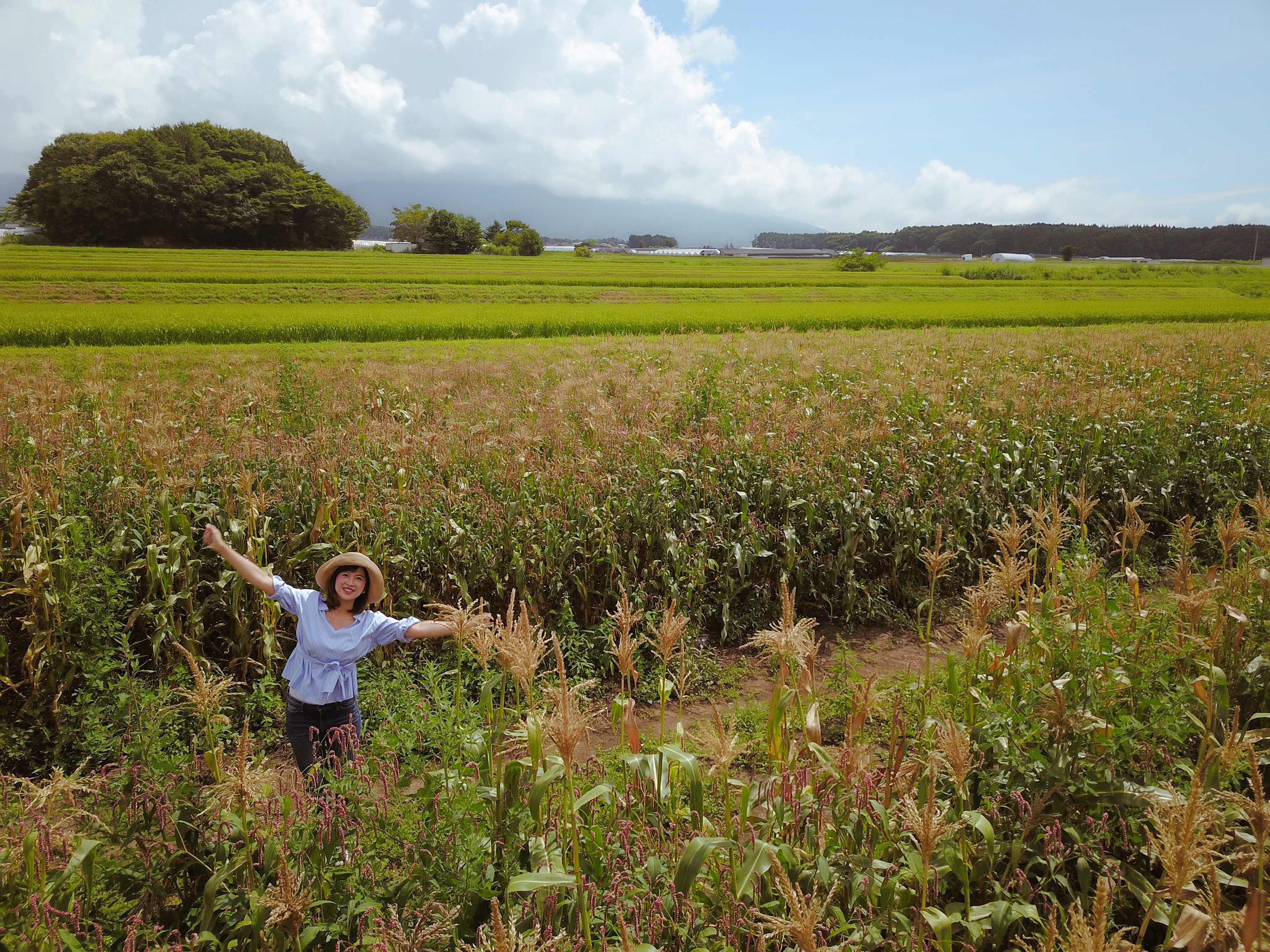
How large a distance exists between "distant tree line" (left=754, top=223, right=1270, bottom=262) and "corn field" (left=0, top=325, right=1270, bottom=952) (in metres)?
93.5

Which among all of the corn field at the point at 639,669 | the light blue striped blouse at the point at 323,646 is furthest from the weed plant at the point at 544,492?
the light blue striped blouse at the point at 323,646

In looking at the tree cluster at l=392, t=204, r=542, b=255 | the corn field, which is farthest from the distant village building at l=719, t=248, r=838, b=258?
the corn field

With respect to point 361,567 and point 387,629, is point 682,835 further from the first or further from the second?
point 361,567

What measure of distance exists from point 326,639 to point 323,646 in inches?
1.6

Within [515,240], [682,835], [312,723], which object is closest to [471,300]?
[312,723]

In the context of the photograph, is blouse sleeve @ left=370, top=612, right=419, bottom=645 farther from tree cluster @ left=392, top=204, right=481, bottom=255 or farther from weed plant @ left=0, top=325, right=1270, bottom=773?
tree cluster @ left=392, top=204, right=481, bottom=255

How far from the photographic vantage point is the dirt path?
5.07m

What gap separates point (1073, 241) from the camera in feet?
358

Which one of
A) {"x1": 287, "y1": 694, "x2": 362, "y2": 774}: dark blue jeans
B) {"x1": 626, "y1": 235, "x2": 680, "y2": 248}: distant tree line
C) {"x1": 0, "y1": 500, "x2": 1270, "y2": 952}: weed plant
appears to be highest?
{"x1": 626, "y1": 235, "x2": 680, "y2": 248}: distant tree line

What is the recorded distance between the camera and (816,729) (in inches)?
126

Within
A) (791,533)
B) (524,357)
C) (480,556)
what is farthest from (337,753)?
(524,357)

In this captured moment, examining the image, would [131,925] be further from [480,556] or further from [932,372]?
[932,372]

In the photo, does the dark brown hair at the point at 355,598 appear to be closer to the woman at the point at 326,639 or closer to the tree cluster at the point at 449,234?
the woman at the point at 326,639

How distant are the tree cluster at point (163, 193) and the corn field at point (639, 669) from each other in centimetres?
2110
